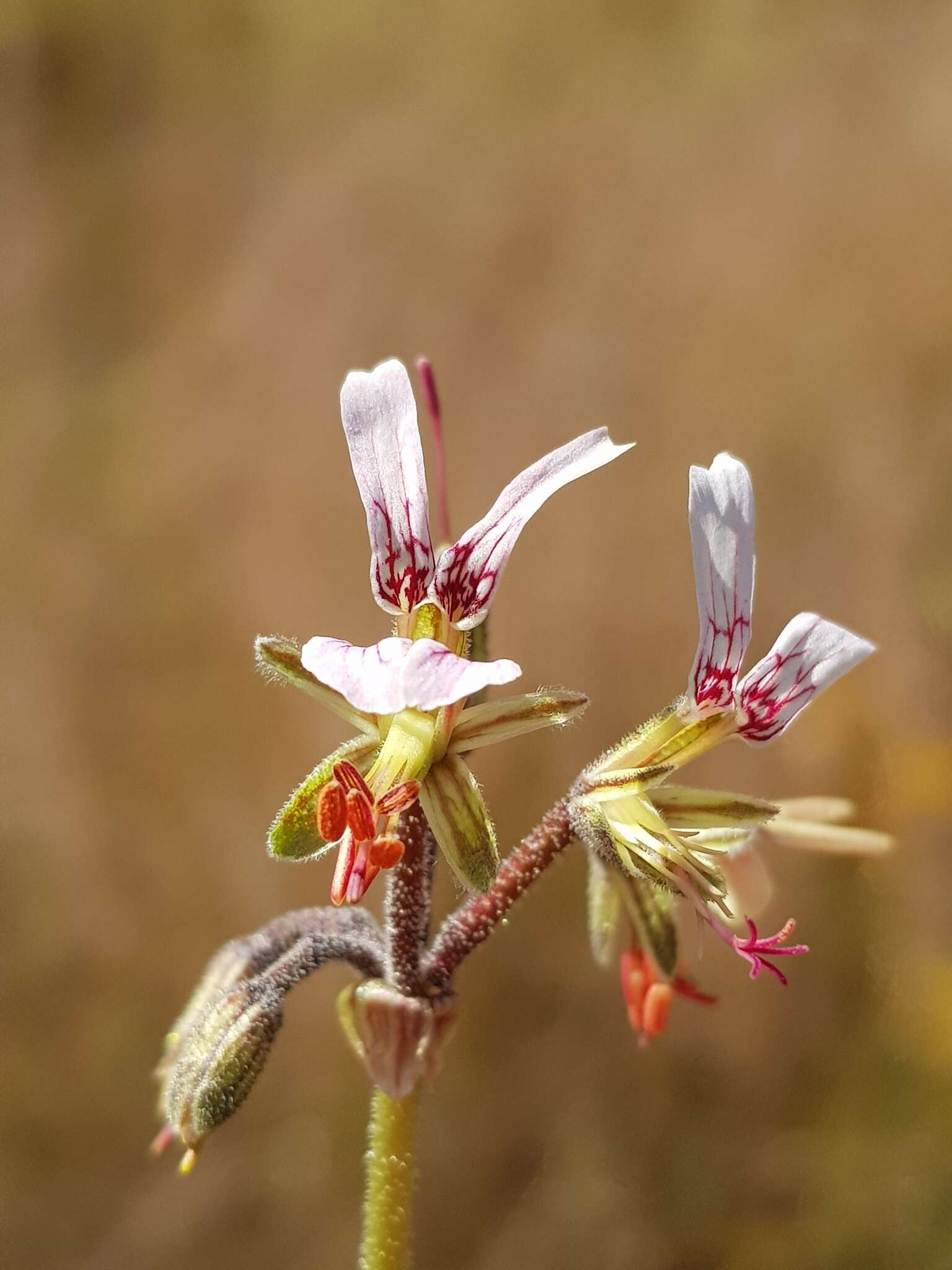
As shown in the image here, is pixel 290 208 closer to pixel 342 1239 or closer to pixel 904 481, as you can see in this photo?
pixel 904 481

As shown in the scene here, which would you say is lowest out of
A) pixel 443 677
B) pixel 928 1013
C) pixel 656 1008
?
pixel 928 1013

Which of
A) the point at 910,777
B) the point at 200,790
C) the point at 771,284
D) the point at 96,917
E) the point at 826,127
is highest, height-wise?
the point at 826,127

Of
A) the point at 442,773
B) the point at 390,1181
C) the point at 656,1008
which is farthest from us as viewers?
the point at 656,1008

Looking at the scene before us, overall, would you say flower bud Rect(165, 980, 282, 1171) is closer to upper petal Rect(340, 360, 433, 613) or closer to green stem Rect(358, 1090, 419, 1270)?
green stem Rect(358, 1090, 419, 1270)

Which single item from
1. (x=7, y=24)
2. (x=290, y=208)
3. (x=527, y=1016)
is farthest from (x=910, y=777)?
(x=7, y=24)

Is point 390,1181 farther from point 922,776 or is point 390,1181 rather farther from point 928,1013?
point 922,776

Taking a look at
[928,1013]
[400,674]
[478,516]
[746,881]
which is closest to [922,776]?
[928,1013]
